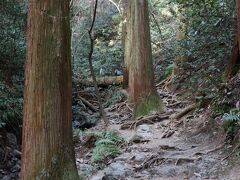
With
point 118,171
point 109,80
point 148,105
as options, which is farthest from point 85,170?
point 109,80

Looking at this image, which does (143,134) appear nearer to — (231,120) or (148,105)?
(148,105)

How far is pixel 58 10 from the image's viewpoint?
5.64 metres

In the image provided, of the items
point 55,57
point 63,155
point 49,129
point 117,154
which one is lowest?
point 117,154

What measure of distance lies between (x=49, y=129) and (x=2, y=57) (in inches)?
190

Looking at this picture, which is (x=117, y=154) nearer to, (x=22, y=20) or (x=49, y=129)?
(x=49, y=129)

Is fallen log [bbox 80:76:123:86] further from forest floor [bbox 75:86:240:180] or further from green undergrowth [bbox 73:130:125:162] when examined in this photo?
green undergrowth [bbox 73:130:125:162]

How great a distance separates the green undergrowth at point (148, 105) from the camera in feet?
38.5

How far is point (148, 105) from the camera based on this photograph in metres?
11.8

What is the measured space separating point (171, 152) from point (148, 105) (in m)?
4.18

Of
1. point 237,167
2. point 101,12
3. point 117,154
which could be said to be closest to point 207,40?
point 117,154

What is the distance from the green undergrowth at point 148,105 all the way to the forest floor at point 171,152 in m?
0.36

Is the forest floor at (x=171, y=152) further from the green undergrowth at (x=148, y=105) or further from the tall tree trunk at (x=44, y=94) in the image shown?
the tall tree trunk at (x=44, y=94)

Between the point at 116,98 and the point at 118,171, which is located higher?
the point at 116,98

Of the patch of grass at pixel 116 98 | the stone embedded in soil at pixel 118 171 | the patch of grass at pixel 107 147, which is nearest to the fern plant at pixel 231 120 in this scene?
the stone embedded in soil at pixel 118 171
